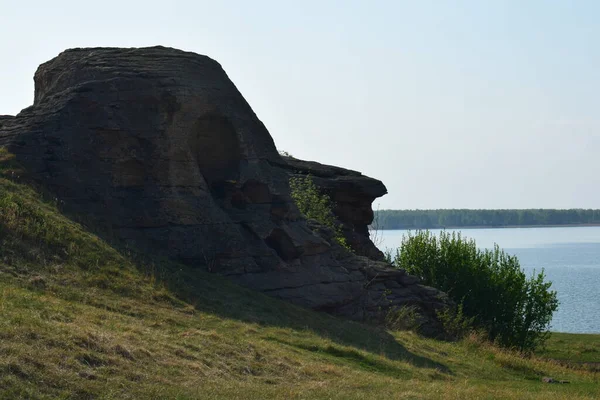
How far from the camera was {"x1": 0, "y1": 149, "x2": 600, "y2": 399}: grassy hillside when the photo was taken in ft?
44.0

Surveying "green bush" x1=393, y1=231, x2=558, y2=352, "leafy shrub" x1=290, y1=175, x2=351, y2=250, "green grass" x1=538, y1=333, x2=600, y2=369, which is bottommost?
"green grass" x1=538, y1=333, x2=600, y2=369

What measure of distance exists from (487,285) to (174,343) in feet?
92.8

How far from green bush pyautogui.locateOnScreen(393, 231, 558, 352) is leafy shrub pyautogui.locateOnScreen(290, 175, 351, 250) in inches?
307

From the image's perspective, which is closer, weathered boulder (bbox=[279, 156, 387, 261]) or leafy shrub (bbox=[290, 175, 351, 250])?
leafy shrub (bbox=[290, 175, 351, 250])

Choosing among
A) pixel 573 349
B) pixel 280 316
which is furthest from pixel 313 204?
pixel 573 349

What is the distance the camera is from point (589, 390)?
21.6 m

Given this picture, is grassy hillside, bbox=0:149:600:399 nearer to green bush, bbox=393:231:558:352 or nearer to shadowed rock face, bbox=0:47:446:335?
shadowed rock face, bbox=0:47:446:335

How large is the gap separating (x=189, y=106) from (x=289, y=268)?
6.12 metres

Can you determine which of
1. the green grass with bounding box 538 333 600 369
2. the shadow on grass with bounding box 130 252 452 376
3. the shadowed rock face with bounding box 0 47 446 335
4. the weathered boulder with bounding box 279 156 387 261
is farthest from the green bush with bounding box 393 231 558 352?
the shadow on grass with bounding box 130 252 452 376

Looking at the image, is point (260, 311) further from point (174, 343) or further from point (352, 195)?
point (352, 195)

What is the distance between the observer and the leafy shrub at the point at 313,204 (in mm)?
36094

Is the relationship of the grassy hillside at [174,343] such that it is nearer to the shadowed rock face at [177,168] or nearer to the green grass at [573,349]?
the shadowed rock face at [177,168]

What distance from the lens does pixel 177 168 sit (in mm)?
25922

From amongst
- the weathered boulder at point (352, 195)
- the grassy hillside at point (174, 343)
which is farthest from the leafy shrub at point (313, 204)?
the grassy hillside at point (174, 343)
